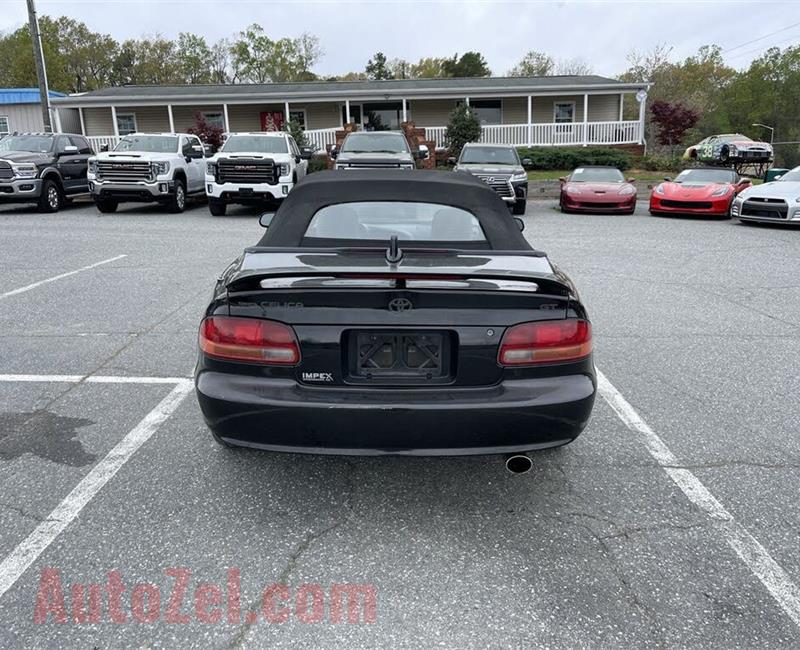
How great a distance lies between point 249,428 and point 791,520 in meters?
2.48

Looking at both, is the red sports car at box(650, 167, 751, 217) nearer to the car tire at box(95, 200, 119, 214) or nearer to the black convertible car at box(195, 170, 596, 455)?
the car tire at box(95, 200, 119, 214)

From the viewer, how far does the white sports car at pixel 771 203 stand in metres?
13.7

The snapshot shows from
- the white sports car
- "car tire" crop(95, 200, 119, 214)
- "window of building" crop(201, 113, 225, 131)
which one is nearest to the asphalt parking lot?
the white sports car

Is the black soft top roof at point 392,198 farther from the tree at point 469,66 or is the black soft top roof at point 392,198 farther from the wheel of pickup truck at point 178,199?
the tree at point 469,66

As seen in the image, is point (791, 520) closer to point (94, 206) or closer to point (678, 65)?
point (94, 206)

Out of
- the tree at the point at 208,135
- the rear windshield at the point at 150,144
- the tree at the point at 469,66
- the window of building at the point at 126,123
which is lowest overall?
the rear windshield at the point at 150,144

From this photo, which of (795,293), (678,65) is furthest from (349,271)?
(678,65)

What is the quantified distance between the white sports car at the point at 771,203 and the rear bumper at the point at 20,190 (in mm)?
16062

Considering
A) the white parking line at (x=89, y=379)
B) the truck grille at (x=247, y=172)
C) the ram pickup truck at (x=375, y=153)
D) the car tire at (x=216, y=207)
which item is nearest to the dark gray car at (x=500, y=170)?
the ram pickup truck at (x=375, y=153)

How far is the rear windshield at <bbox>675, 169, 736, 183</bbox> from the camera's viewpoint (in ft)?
54.6

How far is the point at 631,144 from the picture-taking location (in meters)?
29.0

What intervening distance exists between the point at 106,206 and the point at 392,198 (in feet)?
47.8

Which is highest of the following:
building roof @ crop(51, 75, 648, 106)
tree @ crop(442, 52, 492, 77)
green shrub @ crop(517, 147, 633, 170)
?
tree @ crop(442, 52, 492, 77)

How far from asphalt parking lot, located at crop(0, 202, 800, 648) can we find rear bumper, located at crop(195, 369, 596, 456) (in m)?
0.43
